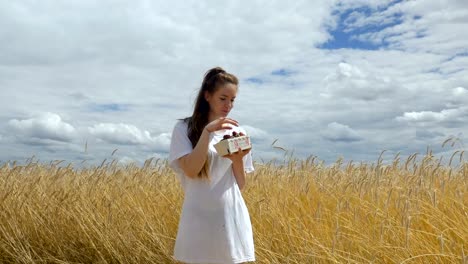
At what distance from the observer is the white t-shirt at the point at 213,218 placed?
2.11 meters

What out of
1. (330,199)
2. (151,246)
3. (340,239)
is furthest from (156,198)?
(340,239)

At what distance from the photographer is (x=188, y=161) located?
210cm

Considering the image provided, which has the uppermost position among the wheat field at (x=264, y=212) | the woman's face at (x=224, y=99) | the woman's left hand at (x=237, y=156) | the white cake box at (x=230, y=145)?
the woman's face at (x=224, y=99)


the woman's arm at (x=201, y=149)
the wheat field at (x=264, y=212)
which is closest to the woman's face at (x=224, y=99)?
the woman's arm at (x=201, y=149)

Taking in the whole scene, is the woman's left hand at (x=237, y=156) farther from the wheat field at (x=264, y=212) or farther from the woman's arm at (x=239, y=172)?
the wheat field at (x=264, y=212)

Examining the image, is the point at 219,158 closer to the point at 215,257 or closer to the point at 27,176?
the point at 215,257

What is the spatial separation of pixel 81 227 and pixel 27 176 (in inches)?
74.4

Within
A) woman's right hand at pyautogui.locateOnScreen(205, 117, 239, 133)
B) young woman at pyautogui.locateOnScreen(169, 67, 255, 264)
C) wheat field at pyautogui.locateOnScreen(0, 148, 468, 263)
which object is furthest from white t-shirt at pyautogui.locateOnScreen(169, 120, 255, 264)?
wheat field at pyautogui.locateOnScreen(0, 148, 468, 263)

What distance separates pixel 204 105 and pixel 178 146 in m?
0.25

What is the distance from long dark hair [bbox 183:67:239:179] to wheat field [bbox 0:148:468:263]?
1.06 metres

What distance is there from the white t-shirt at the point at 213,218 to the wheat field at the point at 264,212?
0.92 m

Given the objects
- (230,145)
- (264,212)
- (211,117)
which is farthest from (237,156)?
(264,212)

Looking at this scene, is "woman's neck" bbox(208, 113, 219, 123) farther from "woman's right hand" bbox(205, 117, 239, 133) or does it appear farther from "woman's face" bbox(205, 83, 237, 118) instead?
"woman's right hand" bbox(205, 117, 239, 133)

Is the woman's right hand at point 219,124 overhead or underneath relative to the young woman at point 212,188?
overhead
